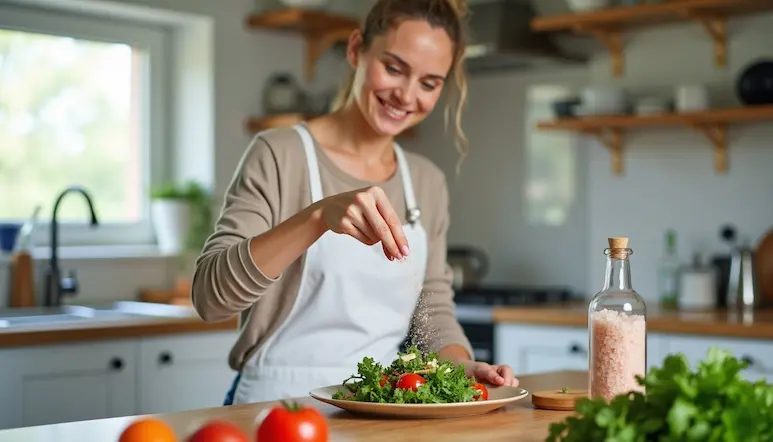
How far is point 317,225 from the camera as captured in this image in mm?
1672

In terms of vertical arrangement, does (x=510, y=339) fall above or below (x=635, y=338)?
below

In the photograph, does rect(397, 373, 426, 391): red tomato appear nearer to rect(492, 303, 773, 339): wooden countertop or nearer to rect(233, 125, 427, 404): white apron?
rect(233, 125, 427, 404): white apron

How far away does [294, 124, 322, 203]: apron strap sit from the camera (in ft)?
6.89

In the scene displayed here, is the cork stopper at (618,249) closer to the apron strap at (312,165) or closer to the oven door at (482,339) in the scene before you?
the apron strap at (312,165)

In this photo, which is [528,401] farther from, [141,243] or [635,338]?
[141,243]

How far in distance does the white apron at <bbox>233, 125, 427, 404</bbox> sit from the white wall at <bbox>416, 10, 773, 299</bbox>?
6.76 feet

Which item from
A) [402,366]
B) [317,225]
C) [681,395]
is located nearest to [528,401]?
[402,366]

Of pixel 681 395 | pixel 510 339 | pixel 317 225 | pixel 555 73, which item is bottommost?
pixel 510 339

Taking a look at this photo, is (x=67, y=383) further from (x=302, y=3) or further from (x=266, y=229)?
(x=302, y=3)

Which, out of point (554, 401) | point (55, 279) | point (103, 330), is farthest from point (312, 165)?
point (55, 279)

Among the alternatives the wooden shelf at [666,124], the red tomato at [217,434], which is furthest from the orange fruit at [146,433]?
the wooden shelf at [666,124]

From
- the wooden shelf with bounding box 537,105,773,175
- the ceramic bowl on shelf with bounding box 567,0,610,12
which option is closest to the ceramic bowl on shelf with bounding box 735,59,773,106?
the wooden shelf with bounding box 537,105,773,175

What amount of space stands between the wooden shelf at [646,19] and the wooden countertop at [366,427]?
227cm

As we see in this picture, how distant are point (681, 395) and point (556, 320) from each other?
8.00 feet
